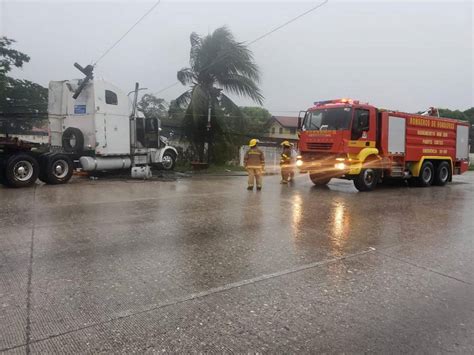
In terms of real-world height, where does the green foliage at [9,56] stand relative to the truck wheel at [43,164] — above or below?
above

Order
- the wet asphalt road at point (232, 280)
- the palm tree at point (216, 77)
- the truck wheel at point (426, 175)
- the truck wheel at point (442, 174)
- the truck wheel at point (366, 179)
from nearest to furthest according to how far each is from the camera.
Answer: the wet asphalt road at point (232, 280) < the truck wheel at point (366, 179) < the truck wheel at point (426, 175) < the truck wheel at point (442, 174) < the palm tree at point (216, 77)

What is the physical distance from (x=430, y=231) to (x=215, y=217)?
369 centimetres

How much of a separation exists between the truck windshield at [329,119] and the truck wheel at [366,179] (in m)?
1.50

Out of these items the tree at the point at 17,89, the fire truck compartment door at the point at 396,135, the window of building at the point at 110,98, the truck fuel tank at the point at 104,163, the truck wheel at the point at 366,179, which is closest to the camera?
the truck wheel at the point at 366,179

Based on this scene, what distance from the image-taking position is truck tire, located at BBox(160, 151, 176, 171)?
650 inches

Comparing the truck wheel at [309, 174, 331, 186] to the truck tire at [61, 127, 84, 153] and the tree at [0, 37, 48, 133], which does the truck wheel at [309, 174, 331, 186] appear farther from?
the tree at [0, 37, 48, 133]

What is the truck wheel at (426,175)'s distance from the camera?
1397cm

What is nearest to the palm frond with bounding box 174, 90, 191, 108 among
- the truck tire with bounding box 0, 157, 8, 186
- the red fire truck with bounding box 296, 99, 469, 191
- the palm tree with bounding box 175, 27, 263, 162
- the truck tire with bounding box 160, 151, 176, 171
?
the palm tree with bounding box 175, 27, 263, 162

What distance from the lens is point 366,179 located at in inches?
474

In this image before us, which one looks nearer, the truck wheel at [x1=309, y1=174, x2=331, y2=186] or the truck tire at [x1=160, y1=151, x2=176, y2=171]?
the truck wheel at [x1=309, y1=174, x2=331, y2=186]

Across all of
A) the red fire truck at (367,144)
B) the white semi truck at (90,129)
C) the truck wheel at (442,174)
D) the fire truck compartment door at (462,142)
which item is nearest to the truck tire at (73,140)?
the white semi truck at (90,129)

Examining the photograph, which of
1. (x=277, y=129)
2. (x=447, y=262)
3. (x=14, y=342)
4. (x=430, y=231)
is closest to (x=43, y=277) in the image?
(x=14, y=342)

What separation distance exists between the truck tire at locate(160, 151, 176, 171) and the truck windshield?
20.6 feet

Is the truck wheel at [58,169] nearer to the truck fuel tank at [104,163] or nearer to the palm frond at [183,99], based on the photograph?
the truck fuel tank at [104,163]
